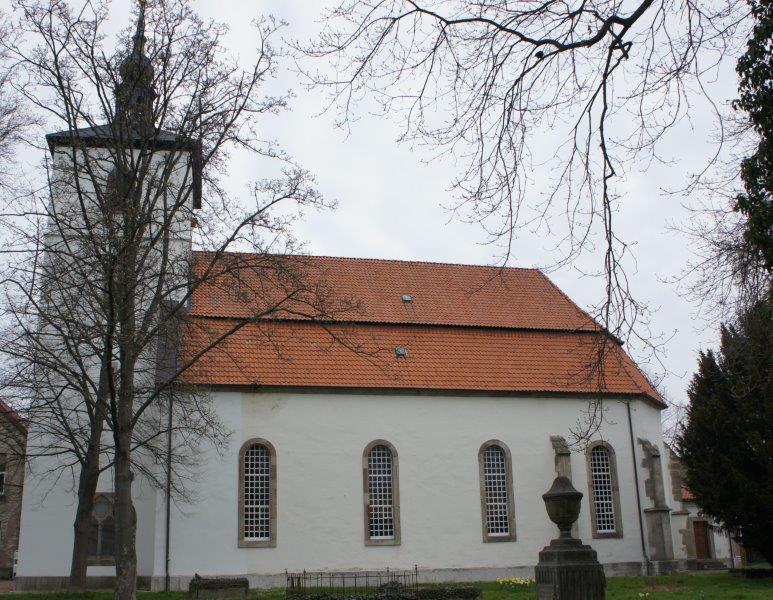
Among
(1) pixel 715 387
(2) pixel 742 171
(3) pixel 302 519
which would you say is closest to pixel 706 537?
(1) pixel 715 387

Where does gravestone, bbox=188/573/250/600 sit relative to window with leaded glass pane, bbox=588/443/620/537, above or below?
below

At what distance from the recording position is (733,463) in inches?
907

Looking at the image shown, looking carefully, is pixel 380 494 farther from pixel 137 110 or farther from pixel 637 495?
pixel 137 110

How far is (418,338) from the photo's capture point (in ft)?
86.3

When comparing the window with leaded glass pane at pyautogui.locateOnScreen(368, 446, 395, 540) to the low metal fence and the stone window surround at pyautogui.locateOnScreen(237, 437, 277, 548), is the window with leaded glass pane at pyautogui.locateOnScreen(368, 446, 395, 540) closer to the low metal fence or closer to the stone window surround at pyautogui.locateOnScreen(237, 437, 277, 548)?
the low metal fence

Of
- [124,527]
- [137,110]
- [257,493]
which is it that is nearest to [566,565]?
[124,527]

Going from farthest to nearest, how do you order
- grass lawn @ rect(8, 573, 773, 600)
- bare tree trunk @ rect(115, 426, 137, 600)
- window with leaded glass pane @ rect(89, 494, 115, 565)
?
window with leaded glass pane @ rect(89, 494, 115, 565) → grass lawn @ rect(8, 573, 773, 600) → bare tree trunk @ rect(115, 426, 137, 600)

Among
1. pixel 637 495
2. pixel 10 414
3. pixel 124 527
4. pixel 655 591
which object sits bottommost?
pixel 655 591

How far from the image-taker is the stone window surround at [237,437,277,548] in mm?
22422

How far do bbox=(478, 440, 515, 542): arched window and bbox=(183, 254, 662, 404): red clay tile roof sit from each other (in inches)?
76.7

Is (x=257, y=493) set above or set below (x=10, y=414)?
below

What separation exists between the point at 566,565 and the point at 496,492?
44.2ft

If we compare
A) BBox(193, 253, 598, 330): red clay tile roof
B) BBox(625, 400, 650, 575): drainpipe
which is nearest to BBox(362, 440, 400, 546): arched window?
BBox(193, 253, 598, 330): red clay tile roof

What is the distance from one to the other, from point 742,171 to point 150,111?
12.1 m
